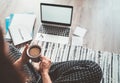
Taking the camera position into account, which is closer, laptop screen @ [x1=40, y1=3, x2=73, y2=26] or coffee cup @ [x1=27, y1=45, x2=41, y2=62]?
coffee cup @ [x1=27, y1=45, x2=41, y2=62]

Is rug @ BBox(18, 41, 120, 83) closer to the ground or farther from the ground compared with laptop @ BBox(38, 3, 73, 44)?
closer to the ground

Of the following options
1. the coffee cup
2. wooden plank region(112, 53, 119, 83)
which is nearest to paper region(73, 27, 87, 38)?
wooden plank region(112, 53, 119, 83)

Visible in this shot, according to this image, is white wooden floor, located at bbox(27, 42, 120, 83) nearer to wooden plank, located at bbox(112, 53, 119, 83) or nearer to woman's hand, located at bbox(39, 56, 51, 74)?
wooden plank, located at bbox(112, 53, 119, 83)

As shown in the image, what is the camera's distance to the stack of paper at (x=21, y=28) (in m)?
1.62

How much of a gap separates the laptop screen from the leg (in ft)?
1.68

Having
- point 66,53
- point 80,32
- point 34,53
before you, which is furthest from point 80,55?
point 34,53

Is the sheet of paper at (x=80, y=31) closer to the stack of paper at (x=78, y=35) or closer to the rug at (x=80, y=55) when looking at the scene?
the stack of paper at (x=78, y=35)

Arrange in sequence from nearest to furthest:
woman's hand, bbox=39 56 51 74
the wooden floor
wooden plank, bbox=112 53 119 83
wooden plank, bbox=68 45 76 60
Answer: woman's hand, bbox=39 56 51 74, wooden plank, bbox=112 53 119 83, wooden plank, bbox=68 45 76 60, the wooden floor

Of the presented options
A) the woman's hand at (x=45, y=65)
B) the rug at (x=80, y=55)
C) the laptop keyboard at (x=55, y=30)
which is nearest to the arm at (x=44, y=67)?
the woman's hand at (x=45, y=65)

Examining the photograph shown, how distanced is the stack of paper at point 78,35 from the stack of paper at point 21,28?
37 centimetres

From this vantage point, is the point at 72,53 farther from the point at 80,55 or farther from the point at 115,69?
the point at 115,69

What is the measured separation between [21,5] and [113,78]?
1.12 m

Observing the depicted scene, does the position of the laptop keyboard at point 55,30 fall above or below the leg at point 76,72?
above

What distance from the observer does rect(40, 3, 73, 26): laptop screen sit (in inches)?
64.0
